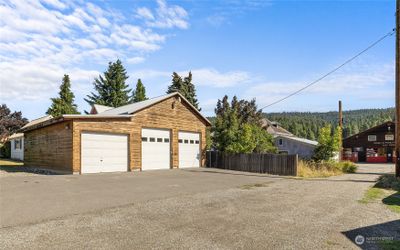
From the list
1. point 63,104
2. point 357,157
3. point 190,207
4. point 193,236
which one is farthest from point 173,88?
point 193,236

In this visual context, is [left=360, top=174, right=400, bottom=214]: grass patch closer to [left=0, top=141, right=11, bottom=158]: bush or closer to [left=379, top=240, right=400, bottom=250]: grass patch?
[left=379, top=240, right=400, bottom=250]: grass patch

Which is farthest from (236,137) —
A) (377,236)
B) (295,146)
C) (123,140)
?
(295,146)

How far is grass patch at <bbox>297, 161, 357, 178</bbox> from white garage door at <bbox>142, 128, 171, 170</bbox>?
940cm

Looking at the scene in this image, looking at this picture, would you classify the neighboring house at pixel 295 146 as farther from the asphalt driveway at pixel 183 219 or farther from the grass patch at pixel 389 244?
the grass patch at pixel 389 244

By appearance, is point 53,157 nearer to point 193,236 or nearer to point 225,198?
point 225,198

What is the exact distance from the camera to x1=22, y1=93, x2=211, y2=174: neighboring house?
782 inches

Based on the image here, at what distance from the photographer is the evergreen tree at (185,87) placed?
46.9 meters

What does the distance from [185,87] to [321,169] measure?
2632cm

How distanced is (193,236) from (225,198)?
4.85 m

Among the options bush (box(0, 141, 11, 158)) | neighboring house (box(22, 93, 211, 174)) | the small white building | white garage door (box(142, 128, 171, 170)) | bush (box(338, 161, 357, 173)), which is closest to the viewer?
neighboring house (box(22, 93, 211, 174))

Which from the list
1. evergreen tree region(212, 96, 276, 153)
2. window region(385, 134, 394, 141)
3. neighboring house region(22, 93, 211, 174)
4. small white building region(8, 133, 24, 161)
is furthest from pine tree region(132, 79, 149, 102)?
window region(385, 134, 394, 141)

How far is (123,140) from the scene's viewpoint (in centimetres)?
2219

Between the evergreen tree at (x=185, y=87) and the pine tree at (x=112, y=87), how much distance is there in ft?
46.2

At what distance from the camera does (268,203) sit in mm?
10469
